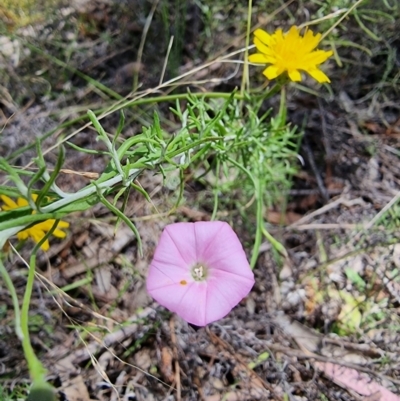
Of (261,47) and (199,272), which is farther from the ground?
(261,47)

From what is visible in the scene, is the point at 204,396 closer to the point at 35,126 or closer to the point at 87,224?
the point at 87,224

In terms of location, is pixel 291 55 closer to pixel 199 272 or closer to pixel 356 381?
pixel 199 272

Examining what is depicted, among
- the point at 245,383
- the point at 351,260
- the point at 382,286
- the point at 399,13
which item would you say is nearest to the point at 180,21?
the point at 399,13

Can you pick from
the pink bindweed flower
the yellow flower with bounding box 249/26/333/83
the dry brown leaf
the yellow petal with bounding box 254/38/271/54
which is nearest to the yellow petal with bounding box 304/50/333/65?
the yellow flower with bounding box 249/26/333/83

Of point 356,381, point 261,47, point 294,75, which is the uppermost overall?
point 261,47

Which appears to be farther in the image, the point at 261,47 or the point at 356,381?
the point at 356,381

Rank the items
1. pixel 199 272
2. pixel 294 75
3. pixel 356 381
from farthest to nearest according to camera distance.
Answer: pixel 356 381, pixel 294 75, pixel 199 272

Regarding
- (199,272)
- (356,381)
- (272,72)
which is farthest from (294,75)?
(356,381)
